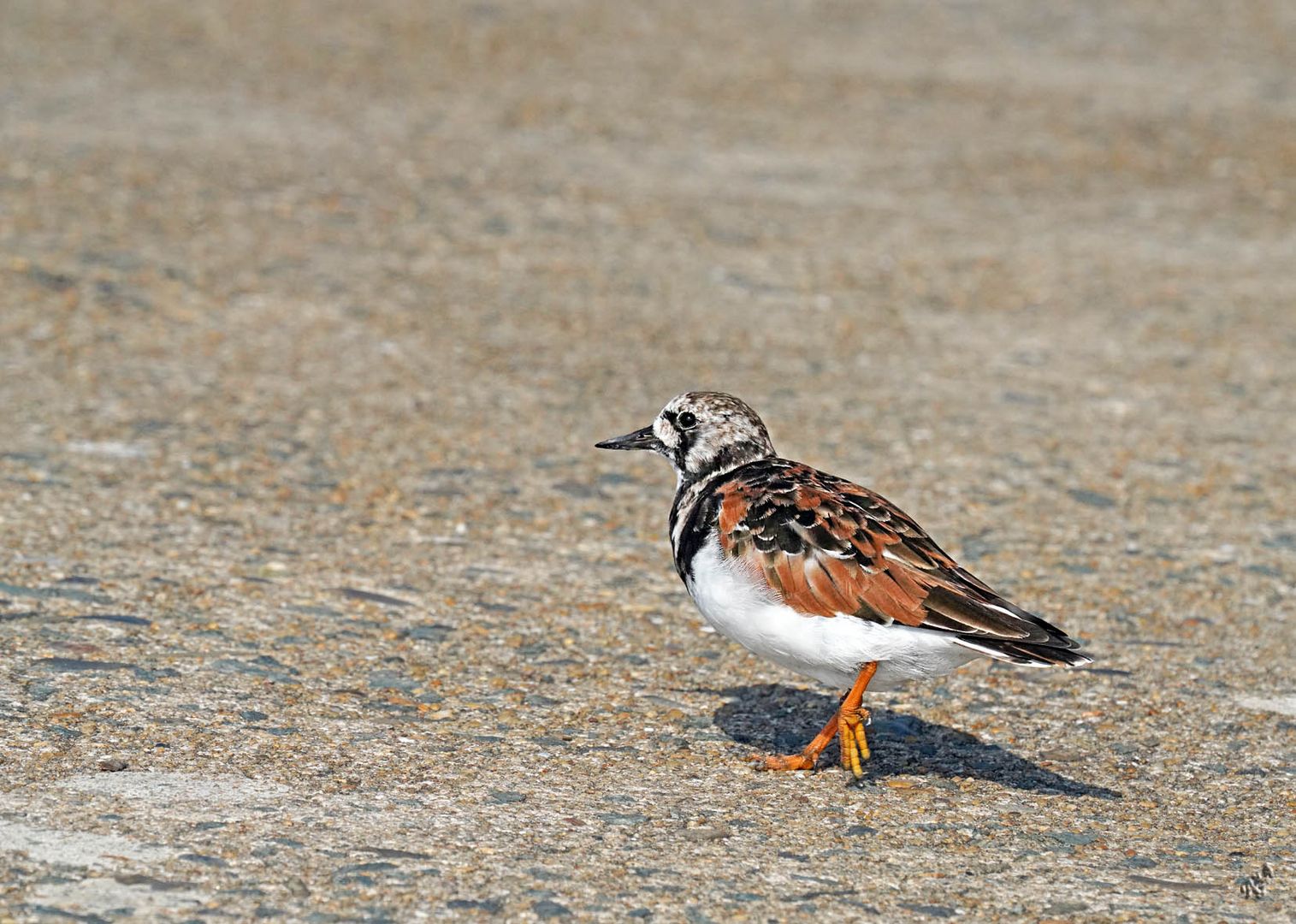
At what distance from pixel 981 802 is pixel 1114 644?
1.61 meters

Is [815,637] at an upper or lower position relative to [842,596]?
lower

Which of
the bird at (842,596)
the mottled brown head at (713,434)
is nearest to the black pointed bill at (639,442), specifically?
the mottled brown head at (713,434)

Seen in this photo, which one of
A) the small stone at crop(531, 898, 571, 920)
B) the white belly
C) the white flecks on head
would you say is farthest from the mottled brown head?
the small stone at crop(531, 898, 571, 920)

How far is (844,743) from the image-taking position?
198 inches

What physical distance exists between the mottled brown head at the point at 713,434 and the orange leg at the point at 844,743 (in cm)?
100

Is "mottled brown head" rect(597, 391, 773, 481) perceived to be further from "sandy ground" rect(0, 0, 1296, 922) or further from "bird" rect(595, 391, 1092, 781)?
"sandy ground" rect(0, 0, 1296, 922)

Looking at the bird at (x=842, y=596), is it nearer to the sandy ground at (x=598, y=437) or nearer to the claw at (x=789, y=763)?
the claw at (x=789, y=763)

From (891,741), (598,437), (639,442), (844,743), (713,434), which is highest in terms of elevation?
(713,434)

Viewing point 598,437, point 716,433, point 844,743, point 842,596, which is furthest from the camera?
point 598,437

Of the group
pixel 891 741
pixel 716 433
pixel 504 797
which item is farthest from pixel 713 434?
pixel 504 797

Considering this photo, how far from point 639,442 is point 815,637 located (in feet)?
4.36

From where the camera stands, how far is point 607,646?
6.09m

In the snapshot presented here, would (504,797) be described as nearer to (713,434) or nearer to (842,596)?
(842,596)

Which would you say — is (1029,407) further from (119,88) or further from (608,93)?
(119,88)
